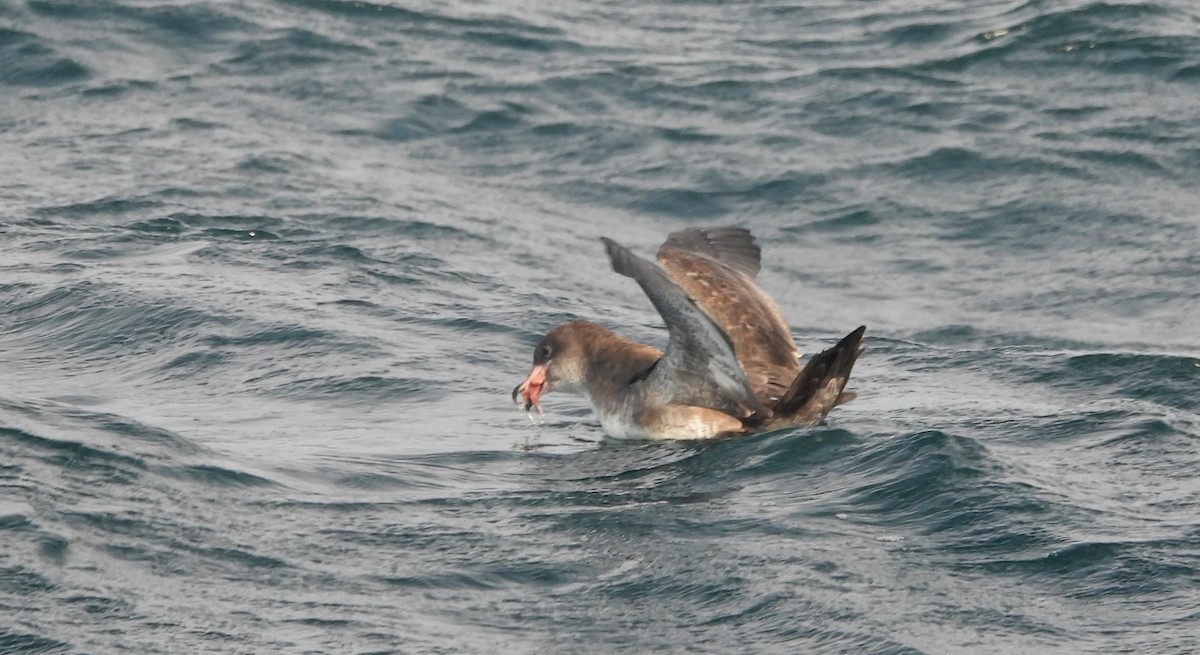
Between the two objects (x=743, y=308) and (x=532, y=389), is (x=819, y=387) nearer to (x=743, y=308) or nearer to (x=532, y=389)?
(x=743, y=308)

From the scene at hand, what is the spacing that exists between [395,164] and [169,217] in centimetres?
267

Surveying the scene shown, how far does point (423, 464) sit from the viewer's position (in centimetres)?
897

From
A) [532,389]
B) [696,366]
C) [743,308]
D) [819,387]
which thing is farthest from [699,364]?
[532,389]

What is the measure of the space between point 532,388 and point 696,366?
1166 millimetres

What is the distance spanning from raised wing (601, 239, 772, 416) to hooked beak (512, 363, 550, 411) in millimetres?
762

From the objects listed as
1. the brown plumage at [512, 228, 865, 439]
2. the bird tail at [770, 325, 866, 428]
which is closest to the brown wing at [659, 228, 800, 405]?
the brown plumage at [512, 228, 865, 439]

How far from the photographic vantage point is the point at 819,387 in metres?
8.76

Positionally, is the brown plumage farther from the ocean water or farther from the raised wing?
the ocean water

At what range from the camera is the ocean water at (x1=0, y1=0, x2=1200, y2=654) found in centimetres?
683

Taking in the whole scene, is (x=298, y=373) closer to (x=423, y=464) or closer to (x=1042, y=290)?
(x=423, y=464)

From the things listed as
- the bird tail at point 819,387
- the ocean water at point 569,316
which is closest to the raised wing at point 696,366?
the bird tail at point 819,387

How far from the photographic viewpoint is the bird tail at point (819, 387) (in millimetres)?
8492

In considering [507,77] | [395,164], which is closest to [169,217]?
[395,164]

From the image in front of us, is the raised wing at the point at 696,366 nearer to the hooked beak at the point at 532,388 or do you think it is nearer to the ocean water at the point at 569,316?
the ocean water at the point at 569,316
